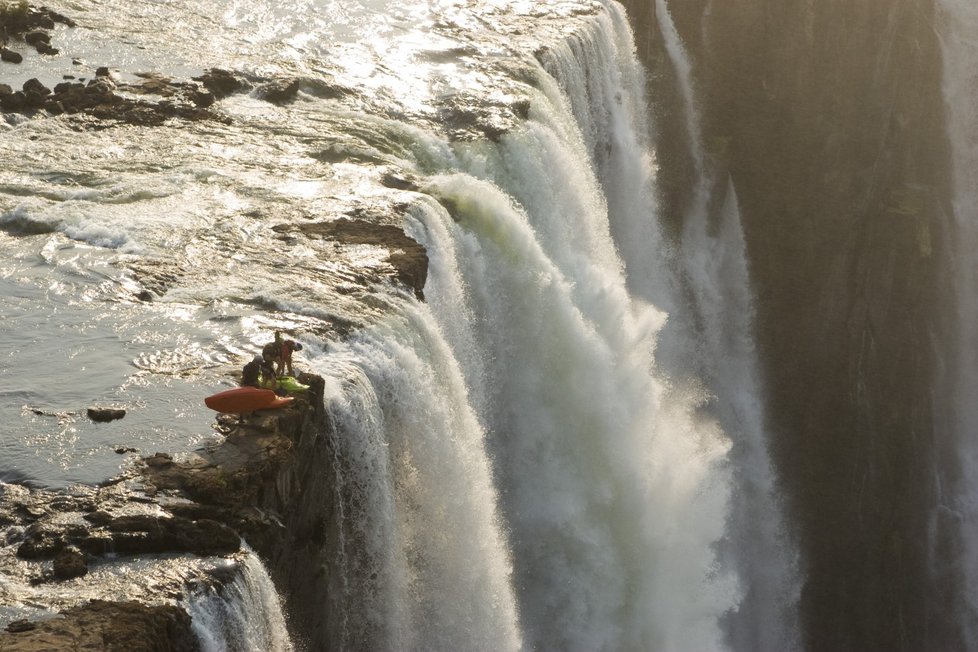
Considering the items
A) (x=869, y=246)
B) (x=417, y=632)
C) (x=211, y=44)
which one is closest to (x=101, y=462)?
(x=417, y=632)

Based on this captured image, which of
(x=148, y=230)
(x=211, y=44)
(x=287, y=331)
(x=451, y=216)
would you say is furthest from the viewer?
(x=211, y=44)

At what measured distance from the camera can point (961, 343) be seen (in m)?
36.5

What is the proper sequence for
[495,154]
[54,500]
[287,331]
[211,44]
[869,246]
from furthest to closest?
[869,246], [211,44], [495,154], [287,331], [54,500]

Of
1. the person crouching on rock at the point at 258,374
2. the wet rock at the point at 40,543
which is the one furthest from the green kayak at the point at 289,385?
the wet rock at the point at 40,543

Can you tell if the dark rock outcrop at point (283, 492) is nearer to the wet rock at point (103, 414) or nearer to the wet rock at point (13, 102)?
the wet rock at point (103, 414)

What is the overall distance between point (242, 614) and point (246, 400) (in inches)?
112

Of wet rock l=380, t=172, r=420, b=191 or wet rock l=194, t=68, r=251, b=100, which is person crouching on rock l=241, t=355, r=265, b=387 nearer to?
wet rock l=380, t=172, r=420, b=191

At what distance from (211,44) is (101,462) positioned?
1636cm

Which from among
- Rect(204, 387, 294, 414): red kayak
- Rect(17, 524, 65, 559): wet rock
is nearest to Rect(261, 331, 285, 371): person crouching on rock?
Rect(204, 387, 294, 414): red kayak

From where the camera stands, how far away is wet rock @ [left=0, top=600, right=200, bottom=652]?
8891 millimetres

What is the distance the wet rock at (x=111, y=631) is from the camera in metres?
8.89

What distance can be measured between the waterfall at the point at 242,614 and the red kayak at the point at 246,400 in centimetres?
197

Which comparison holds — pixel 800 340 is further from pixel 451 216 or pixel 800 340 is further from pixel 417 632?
pixel 417 632

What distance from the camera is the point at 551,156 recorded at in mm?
23750
